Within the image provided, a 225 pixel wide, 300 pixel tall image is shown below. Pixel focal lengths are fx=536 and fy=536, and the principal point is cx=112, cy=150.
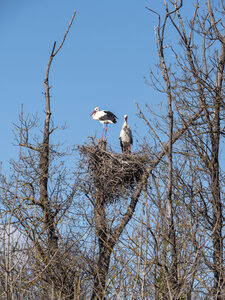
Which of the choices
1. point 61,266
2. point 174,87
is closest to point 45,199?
point 61,266

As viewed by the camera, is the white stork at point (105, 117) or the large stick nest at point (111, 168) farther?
the white stork at point (105, 117)

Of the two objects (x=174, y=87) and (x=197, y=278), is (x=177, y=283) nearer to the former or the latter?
(x=197, y=278)

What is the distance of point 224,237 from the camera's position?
7.88 meters

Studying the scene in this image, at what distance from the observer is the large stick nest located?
502 inches

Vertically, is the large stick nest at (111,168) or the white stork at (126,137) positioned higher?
the white stork at (126,137)

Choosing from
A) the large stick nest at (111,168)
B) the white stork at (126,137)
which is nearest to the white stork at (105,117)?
the white stork at (126,137)

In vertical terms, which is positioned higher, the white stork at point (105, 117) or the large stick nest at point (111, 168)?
the white stork at point (105, 117)

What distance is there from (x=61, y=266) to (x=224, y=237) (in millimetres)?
4229

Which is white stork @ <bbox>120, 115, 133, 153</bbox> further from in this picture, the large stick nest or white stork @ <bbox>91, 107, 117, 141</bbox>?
the large stick nest

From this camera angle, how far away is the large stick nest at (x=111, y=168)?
12.8 metres

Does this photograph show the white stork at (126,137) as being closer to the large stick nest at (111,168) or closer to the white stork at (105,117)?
the white stork at (105,117)

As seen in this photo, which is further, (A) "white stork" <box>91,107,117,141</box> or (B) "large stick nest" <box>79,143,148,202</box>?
(A) "white stork" <box>91,107,117,141</box>

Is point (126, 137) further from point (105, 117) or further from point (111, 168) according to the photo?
point (111, 168)

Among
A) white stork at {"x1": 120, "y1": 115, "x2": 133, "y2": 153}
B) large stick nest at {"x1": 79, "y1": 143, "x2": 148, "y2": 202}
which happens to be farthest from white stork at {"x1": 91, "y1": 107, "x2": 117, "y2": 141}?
large stick nest at {"x1": 79, "y1": 143, "x2": 148, "y2": 202}
